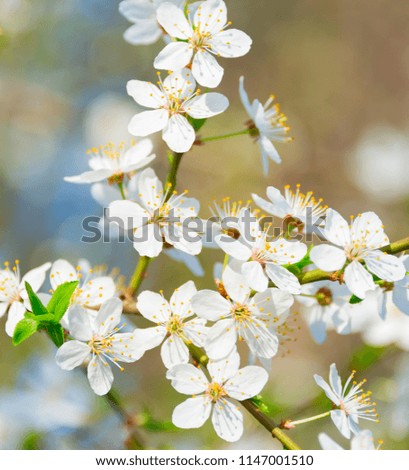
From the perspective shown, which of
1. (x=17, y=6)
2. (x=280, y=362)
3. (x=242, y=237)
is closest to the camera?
(x=242, y=237)

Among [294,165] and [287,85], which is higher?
[287,85]

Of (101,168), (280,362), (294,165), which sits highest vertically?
(101,168)

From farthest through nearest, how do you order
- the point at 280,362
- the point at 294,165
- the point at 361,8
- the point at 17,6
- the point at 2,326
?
the point at 361,8 → the point at 294,165 → the point at 280,362 → the point at 17,6 → the point at 2,326

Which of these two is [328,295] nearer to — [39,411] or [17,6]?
[39,411]

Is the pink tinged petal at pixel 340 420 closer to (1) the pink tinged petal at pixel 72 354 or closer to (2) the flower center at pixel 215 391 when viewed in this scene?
(2) the flower center at pixel 215 391

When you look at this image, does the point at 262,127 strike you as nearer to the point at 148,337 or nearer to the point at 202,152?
the point at 148,337

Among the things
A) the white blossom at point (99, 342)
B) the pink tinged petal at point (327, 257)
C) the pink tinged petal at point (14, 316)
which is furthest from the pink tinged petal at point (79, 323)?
the pink tinged petal at point (327, 257)
